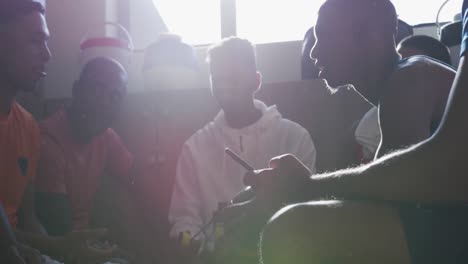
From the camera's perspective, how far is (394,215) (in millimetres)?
570

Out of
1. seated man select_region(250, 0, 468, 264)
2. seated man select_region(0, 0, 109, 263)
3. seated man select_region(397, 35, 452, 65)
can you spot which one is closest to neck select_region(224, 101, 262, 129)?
seated man select_region(397, 35, 452, 65)

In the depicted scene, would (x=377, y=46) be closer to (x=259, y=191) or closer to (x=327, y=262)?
(x=259, y=191)

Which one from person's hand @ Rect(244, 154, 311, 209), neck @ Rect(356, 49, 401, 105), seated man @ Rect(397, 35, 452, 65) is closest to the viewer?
person's hand @ Rect(244, 154, 311, 209)

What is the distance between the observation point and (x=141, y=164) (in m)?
1.99

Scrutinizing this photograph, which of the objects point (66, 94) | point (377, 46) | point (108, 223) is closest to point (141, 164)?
point (108, 223)

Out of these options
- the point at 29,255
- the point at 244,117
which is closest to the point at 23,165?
the point at 29,255

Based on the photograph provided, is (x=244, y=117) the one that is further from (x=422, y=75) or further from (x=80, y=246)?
(x=422, y=75)

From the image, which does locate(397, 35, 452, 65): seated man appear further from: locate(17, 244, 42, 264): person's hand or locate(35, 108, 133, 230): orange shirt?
locate(17, 244, 42, 264): person's hand

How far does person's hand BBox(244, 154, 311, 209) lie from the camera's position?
2.52 feet

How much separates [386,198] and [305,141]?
1111 mm

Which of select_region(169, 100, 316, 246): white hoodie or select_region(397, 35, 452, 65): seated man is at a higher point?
select_region(397, 35, 452, 65): seated man

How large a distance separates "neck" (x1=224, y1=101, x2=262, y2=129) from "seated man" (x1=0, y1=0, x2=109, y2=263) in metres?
0.69

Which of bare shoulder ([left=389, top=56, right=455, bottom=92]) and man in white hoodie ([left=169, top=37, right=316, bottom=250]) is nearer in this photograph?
bare shoulder ([left=389, top=56, right=455, bottom=92])

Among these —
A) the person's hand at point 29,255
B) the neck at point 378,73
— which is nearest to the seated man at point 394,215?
the neck at point 378,73
